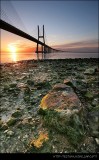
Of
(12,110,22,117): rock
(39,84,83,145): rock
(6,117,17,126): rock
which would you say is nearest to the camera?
(39,84,83,145): rock

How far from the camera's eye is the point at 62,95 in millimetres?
2766

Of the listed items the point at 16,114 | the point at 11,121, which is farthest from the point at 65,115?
the point at 16,114

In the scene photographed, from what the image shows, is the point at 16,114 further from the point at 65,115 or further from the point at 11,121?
the point at 65,115

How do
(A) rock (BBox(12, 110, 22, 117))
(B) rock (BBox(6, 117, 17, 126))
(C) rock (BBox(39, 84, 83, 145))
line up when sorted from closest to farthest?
(C) rock (BBox(39, 84, 83, 145)) < (B) rock (BBox(6, 117, 17, 126)) < (A) rock (BBox(12, 110, 22, 117))

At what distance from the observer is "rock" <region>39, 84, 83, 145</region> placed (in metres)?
2.09

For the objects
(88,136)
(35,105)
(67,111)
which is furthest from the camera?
(35,105)

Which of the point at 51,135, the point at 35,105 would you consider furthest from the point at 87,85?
the point at 51,135

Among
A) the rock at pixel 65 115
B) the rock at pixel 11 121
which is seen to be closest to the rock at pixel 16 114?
the rock at pixel 11 121

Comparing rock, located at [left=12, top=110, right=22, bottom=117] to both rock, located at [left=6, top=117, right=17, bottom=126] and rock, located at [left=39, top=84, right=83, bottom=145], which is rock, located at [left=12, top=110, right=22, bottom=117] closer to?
rock, located at [left=6, top=117, right=17, bottom=126]

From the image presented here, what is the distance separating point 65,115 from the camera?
2.19 m

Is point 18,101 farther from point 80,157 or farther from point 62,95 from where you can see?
point 80,157

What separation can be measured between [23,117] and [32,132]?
487 mm

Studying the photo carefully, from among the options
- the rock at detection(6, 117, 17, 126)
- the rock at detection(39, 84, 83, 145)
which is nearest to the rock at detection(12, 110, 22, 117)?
the rock at detection(6, 117, 17, 126)

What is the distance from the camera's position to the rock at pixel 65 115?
2.09 meters
